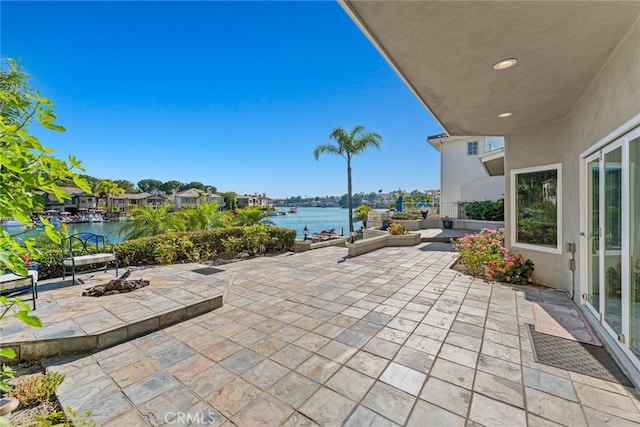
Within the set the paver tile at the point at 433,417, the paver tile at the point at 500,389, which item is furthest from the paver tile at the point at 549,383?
the paver tile at the point at 433,417

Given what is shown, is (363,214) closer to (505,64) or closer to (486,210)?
(486,210)

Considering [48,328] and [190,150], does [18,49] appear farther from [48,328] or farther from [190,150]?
[190,150]

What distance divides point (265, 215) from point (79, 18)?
23.6ft

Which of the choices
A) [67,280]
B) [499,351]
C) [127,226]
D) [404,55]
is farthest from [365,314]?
[127,226]

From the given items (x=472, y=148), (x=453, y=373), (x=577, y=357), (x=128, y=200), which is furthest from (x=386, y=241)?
(x=128, y=200)

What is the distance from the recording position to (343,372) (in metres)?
2.52

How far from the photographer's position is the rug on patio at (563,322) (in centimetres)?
319

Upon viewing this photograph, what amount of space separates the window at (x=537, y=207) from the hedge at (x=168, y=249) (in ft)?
23.1

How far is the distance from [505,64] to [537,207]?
3.78 meters

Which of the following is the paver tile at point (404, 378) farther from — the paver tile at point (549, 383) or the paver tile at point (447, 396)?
the paver tile at point (549, 383)

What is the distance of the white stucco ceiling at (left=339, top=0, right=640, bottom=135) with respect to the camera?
2191 mm

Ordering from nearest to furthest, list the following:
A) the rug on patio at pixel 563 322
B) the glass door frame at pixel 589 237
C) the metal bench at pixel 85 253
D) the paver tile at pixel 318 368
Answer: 1. the paver tile at pixel 318 368
2. the rug on patio at pixel 563 322
3. the glass door frame at pixel 589 237
4. the metal bench at pixel 85 253

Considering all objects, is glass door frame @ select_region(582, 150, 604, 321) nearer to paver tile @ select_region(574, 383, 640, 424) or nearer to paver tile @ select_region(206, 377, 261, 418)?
paver tile @ select_region(574, 383, 640, 424)

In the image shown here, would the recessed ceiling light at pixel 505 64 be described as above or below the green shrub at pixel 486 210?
above
